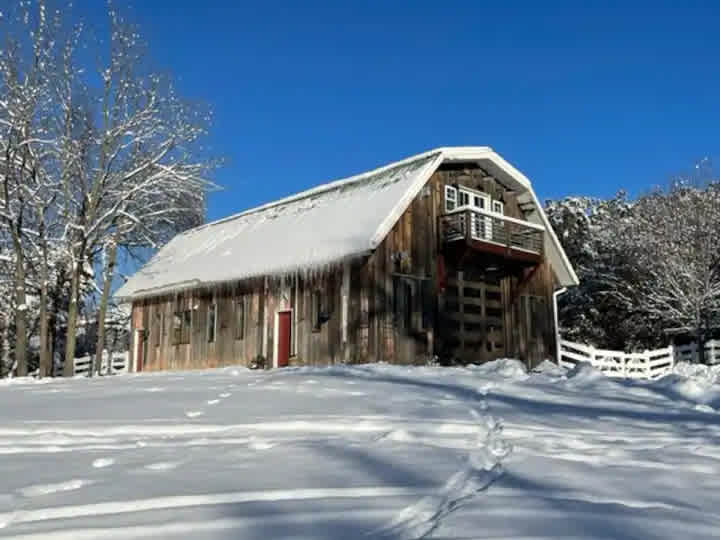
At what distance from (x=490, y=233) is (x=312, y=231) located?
16.3 ft

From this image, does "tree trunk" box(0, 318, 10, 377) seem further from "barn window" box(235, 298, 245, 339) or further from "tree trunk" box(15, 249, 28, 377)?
"barn window" box(235, 298, 245, 339)

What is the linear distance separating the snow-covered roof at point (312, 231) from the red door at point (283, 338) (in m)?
1.39

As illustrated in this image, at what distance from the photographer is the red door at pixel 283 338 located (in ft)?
61.1

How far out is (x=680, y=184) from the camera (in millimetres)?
31922

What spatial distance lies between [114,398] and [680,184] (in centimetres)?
3029

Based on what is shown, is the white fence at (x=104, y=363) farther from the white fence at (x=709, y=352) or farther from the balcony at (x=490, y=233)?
the white fence at (x=709, y=352)

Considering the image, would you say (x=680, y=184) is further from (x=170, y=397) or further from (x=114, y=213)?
(x=170, y=397)

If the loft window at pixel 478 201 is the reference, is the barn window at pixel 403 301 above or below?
below

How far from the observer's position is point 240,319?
20.0m

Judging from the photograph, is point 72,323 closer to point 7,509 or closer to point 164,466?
point 164,466

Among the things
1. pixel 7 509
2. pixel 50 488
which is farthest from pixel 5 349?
pixel 7 509

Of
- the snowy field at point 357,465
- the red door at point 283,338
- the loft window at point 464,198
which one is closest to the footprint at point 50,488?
the snowy field at point 357,465

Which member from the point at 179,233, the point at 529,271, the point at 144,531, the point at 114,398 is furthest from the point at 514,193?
the point at 144,531

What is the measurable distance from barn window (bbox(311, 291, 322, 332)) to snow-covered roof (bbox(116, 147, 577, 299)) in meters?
0.95
